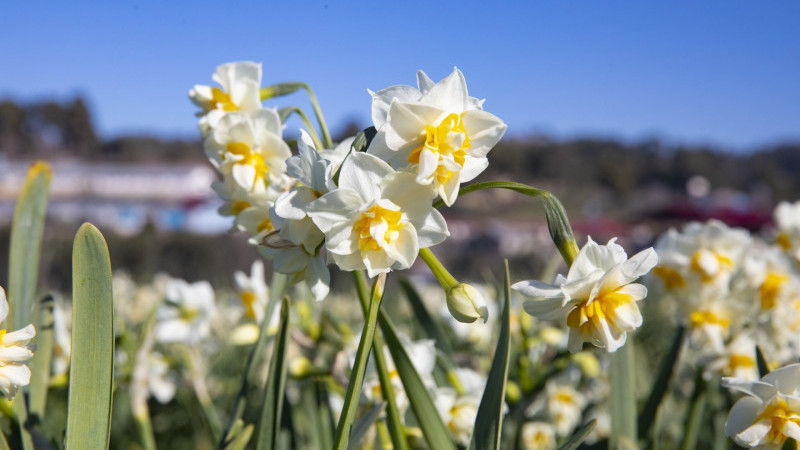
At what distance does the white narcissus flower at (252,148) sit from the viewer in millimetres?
913

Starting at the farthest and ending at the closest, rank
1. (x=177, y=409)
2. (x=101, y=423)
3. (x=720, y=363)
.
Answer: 1. (x=177, y=409)
2. (x=720, y=363)
3. (x=101, y=423)

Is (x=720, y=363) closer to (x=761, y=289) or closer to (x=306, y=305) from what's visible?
(x=761, y=289)

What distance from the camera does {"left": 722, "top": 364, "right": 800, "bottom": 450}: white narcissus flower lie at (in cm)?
80

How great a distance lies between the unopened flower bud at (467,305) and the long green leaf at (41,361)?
0.78 metres

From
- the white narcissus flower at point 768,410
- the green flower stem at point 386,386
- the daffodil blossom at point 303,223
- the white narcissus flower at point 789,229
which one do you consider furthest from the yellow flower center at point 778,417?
the white narcissus flower at point 789,229

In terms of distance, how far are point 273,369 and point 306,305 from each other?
0.50 metres

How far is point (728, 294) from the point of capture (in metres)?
1.51

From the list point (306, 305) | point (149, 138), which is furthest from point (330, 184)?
point (149, 138)

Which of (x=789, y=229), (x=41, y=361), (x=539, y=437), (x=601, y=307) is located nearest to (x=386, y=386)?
(x=601, y=307)

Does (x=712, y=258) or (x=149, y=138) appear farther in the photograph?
(x=149, y=138)

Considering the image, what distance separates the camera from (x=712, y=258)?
1.43 metres

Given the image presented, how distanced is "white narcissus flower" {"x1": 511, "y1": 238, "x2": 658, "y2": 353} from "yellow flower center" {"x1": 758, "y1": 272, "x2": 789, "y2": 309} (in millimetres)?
928

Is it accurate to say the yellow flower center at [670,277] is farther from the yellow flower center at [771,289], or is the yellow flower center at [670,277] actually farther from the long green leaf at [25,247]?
the long green leaf at [25,247]

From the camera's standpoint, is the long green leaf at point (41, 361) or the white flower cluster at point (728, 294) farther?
the white flower cluster at point (728, 294)
